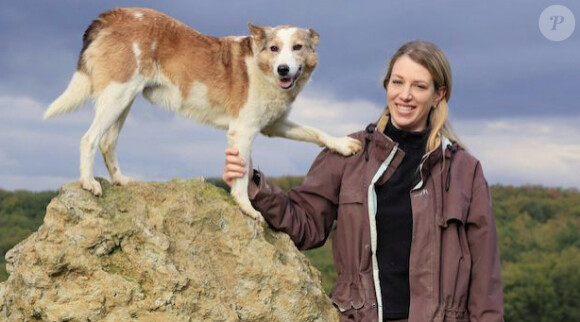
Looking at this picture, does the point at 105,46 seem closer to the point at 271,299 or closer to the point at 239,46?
the point at 239,46

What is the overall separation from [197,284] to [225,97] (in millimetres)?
1853

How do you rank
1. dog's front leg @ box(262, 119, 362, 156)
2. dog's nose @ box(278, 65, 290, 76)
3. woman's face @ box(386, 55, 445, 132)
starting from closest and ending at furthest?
1. woman's face @ box(386, 55, 445, 132)
2. dog's front leg @ box(262, 119, 362, 156)
3. dog's nose @ box(278, 65, 290, 76)

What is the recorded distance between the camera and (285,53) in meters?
6.23

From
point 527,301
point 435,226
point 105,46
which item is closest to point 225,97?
point 105,46

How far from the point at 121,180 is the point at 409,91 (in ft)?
7.16

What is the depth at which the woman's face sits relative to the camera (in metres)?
5.51

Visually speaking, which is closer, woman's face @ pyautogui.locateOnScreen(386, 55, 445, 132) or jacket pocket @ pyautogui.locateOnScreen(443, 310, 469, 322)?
jacket pocket @ pyautogui.locateOnScreen(443, 310, 469, 322)

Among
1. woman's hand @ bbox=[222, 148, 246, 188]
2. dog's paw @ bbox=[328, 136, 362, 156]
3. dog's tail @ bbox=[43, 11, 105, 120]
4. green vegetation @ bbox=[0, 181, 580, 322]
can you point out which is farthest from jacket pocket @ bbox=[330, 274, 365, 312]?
green vegetation @ bbox=[0, 181, 580, 322]

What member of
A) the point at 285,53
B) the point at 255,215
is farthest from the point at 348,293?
the point at 285,53

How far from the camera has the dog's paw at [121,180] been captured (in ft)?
18.9

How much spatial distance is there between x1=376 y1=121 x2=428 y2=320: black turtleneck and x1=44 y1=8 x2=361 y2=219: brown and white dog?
2.84ft

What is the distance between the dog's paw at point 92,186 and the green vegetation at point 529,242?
27.8 m

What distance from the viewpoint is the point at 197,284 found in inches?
204

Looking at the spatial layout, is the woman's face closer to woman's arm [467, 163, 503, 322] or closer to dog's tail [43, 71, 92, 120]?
woman's arm [467, 163, 503, 322]
